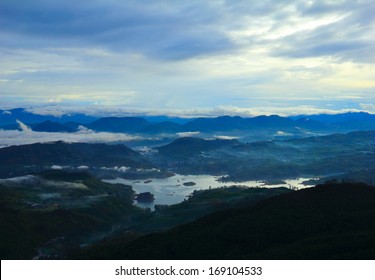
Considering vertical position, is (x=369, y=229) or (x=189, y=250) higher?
(x=369, y=229)

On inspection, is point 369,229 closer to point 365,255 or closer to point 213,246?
point 365,255
